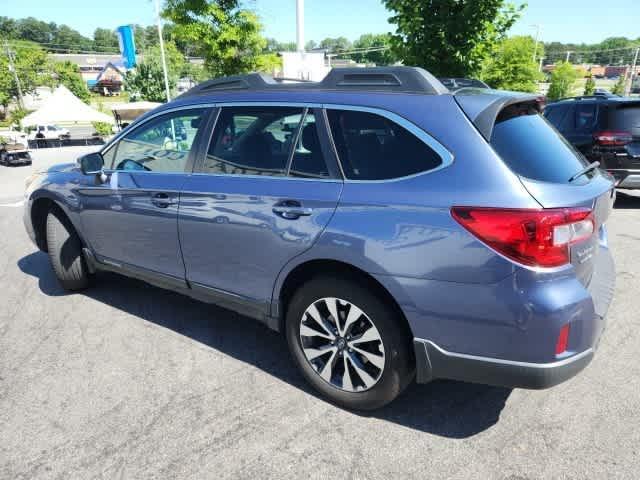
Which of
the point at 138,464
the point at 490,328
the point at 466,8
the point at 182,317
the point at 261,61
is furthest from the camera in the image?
the point at 261,61

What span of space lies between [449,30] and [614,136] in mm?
3459

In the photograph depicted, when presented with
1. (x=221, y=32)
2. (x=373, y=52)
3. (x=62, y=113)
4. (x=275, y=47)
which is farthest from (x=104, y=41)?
(x=221, y=32)

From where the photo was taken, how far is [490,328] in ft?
7.03

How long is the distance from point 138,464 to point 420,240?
5.90 feet

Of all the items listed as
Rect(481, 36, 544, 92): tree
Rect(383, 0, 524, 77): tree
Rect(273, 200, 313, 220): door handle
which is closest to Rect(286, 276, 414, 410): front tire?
Rect(273, 200, 313, 220): door handle

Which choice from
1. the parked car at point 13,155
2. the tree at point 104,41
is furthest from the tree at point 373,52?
the tree at point 104,41

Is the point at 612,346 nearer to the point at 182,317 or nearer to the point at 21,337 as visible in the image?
the point at 182,317

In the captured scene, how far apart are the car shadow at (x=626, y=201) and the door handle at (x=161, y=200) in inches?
287

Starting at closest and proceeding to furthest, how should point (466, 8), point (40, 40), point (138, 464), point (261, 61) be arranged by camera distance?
point (138, 464) → point (466, 8) → point (261, 61) → point (40, 40)

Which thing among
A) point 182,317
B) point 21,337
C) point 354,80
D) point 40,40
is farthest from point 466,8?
point 40,40

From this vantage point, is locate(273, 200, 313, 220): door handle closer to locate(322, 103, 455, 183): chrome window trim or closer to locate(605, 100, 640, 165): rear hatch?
locate(322, 103, 455, 183): chrome window trim

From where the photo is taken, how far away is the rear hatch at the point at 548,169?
2.14 m

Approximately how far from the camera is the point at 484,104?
2375 millimetres

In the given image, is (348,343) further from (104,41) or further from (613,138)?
(104,41)
